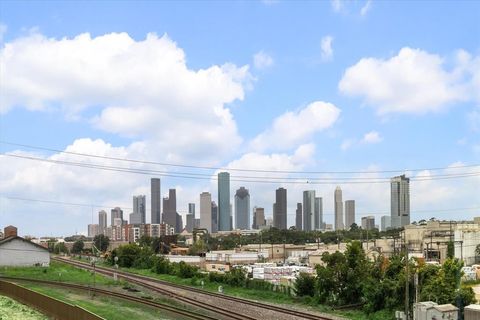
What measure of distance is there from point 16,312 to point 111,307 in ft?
22.9

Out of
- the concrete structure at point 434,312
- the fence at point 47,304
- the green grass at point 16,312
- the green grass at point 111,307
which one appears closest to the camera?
the fence at point 47,304

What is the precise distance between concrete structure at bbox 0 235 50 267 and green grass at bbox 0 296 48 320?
47.1m

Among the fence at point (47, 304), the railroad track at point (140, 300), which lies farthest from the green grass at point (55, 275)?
the fence at point (47, 304)

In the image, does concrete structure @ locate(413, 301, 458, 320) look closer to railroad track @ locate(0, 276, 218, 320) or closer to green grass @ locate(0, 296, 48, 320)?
railroad track @ locate(0, 276, 218, 320)

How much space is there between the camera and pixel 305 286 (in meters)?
54.5

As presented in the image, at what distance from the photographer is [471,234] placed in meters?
97.7

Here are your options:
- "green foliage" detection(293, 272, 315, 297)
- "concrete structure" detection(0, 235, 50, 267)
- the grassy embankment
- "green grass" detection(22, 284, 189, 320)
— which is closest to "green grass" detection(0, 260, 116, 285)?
the grassy embankment

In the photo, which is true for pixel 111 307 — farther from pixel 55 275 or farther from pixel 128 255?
pixel 128 255

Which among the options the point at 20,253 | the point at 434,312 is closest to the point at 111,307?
the point at 434,312

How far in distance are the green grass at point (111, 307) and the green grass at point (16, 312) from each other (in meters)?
3.60

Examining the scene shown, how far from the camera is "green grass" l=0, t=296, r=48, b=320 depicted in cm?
3698

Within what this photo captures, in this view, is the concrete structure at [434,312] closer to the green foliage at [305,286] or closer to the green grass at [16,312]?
the green foliage at [305,286]

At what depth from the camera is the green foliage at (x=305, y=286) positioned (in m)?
54.1

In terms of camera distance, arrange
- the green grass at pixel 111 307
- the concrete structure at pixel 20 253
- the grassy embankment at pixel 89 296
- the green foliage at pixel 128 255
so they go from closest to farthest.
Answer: the green grass at pixel 111 307
the grassy embankment at pixel 89 296
the concrete structure at pixel 20 253
the green foliage at pixel 128 255
